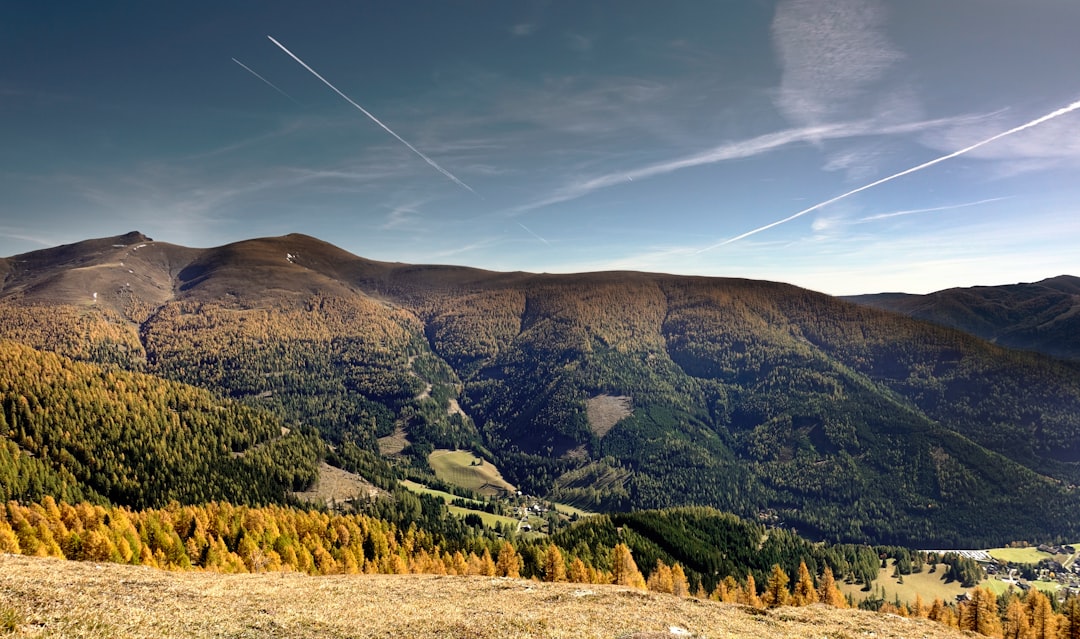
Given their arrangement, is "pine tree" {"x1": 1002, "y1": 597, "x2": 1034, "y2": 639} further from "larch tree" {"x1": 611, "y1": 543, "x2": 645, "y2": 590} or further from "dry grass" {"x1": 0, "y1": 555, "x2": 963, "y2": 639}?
"larch tree" {"x1": 611, "y1": 543, "x2": 645, "y2": 590}

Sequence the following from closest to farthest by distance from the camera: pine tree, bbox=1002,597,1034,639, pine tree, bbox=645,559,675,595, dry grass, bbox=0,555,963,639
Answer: dry grass, bbox=0,555,963,639 → pine tree, bbox=1002,597,1034,639 → pine tree, bbox=645,559,675,595

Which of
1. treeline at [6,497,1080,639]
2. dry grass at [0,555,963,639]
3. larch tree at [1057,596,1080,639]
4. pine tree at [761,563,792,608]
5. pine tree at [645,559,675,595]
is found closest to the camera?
dry grass at [0,555,963,639]

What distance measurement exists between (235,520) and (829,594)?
156 metres

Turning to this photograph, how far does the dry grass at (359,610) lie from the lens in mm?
35875

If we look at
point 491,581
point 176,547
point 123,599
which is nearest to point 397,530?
point 176,547

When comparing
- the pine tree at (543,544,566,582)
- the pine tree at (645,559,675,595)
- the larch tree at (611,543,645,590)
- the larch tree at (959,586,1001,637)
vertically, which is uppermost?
the larch tree at (959,586,1001,637)

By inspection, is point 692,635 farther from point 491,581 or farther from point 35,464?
point 35,464

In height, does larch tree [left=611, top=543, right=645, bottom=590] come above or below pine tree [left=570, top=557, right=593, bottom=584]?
below

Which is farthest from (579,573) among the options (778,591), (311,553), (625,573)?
(311,553)

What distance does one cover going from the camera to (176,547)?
10600cm

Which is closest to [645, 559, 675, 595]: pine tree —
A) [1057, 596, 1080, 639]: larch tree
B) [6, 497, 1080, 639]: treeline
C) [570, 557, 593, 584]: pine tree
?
[6, 497, 1080, 639]: treeline

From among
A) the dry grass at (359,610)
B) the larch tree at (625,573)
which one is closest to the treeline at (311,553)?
the larch tree at (625,573)

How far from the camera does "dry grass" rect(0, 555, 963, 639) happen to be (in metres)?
35.9

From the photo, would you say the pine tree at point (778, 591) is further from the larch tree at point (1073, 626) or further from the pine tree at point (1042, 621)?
the pine tree at point (1042, 621)
